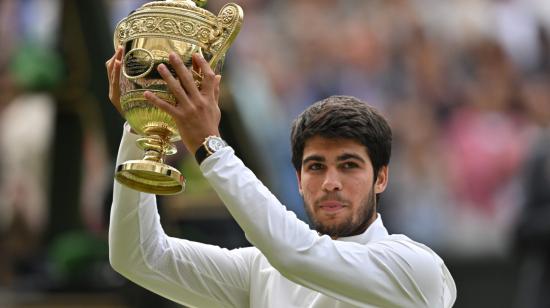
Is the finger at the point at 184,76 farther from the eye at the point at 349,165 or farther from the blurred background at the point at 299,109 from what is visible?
the blurred background at the point at 299,109

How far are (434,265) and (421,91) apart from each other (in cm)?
736

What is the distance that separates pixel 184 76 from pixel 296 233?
1.86 feet

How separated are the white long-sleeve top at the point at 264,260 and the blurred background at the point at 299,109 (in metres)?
3.40

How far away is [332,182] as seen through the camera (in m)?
4.44

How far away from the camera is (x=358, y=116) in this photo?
456 cm

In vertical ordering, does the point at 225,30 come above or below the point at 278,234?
above

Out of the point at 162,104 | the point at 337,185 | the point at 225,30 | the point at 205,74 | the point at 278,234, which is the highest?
the point at 225,30

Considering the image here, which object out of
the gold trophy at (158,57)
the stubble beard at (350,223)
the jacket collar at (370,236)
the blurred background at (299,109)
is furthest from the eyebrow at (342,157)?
the blurred background at (299,109)

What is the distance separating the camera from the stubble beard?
4.50 metres

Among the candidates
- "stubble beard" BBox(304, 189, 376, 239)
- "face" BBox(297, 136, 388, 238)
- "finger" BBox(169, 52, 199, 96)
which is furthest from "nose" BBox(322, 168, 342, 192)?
"finger" BBox(169, 52, 199, 96)

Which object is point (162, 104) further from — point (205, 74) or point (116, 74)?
point (116, 74)

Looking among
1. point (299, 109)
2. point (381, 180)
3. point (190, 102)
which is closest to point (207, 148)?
point (190, 102)

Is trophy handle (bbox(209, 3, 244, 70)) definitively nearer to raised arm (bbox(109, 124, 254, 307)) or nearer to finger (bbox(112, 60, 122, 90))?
finger (bbox(112, 60, 122, 90))

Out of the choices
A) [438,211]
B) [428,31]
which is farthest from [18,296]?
[428,31]
